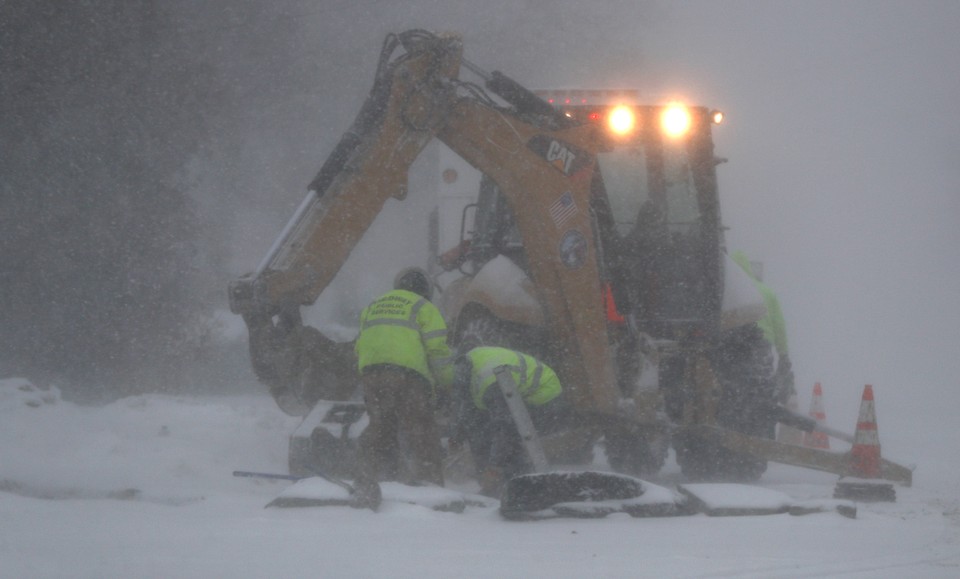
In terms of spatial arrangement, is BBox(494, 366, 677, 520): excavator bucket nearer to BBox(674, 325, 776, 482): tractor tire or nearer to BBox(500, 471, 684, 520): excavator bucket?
BBox(500, 471, 684, 520): excavator bucket

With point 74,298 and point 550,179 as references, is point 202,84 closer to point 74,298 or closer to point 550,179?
point 74,298

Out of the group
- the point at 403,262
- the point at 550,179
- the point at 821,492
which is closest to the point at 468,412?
the point at 550,179

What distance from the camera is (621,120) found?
21.2 feet

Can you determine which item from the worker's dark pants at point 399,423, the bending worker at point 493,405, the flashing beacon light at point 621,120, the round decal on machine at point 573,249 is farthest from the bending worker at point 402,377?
the flashing beacon light at point 621,120

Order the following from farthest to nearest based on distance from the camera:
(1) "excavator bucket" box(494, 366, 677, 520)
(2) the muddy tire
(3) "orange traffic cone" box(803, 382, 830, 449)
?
(3) "orange traffic cone" box(803, 382, 830, 449), (2) the muddy tire, (1) "excavator bucket" box(494, 366, 677, 520)

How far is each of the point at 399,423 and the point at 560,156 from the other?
1906 mm

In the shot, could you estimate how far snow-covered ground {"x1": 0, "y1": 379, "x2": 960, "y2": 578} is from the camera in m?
3.34

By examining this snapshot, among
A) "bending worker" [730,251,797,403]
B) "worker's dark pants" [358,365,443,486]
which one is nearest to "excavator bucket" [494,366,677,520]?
"worker's dark pants" [358,365,443,486]

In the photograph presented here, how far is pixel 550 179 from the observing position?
5.98m

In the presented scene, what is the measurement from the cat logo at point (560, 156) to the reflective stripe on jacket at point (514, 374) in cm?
121

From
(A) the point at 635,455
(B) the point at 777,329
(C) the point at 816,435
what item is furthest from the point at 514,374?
(C) the point at 816,435

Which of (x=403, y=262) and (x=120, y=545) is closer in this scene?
(x=120, y=545)

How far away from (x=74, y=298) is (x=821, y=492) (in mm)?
8569

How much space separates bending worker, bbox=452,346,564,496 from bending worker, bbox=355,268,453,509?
0.16 m
